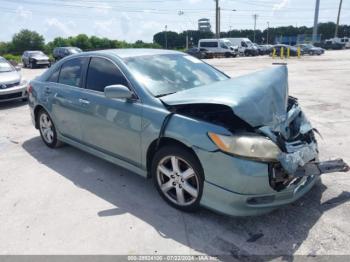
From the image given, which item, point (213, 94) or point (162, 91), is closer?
point (213, 94)

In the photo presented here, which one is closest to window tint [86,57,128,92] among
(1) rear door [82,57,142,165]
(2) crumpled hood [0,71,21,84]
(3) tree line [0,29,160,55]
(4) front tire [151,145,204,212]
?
(1) rear door [82,57,142,165]

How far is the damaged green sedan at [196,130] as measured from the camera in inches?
113

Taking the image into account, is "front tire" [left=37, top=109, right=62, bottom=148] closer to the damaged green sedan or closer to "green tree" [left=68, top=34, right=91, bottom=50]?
the damaged green sedan

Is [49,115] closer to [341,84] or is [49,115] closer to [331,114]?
[331,114]

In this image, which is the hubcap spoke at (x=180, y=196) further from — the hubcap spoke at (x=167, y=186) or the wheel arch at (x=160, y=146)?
the wheel arch at (x=160, y=146)

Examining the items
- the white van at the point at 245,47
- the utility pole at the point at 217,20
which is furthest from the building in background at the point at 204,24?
the white van at the point at 245,47

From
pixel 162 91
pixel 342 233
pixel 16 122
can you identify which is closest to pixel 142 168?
pixel 162 91

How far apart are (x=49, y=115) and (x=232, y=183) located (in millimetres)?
3467

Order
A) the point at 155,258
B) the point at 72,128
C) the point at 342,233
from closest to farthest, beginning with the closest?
1. the point at 155,258
2. the point at 342,233
3. the point at 72,128

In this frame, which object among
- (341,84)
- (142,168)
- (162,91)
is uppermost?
(162,91)

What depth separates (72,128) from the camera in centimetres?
462

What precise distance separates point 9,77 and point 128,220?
775 cm

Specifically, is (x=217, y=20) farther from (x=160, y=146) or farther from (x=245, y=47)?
(x=160, y=146)

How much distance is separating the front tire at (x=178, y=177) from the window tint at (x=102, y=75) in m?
1.06
